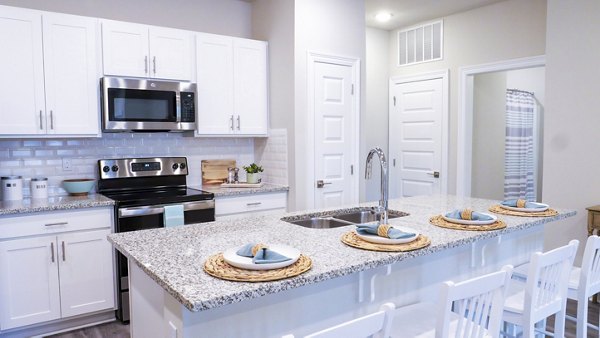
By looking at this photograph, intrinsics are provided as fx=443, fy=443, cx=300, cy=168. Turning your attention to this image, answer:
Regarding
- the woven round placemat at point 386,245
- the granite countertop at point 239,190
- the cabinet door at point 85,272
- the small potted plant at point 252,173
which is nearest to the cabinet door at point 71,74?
the cabinet door at point 85,272

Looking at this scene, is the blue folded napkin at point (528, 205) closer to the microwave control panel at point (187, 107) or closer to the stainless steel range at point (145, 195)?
the stainless steel range at point (145, 195)

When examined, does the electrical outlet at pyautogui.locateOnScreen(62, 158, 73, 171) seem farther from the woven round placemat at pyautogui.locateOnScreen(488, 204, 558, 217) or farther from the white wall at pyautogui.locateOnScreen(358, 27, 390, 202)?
the white wall at pyautogui.locateOnScreen(358, 27, 390, 202)

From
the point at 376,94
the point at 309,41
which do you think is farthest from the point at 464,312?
the point at 376,94

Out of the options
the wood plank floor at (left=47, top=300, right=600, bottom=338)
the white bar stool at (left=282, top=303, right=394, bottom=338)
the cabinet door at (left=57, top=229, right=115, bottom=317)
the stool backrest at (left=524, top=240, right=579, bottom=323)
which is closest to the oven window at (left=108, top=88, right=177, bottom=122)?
the cabinet door at (left=57, top=229, right=115, bottom=317)

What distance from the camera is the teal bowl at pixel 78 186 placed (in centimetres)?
347

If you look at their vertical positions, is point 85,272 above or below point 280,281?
below

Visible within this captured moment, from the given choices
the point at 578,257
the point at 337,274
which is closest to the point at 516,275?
the point at 337,274

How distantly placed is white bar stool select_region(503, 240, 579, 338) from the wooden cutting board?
2.94 m

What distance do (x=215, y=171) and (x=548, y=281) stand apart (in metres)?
3.15

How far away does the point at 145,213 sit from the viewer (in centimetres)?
327

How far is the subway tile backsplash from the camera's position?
3.42 meters

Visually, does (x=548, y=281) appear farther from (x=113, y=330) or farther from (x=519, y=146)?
(x=519, y=146)

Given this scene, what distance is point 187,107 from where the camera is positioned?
3.80 meters

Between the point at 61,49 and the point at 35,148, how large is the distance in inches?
32.2
